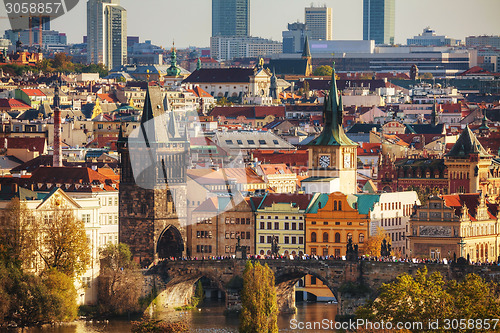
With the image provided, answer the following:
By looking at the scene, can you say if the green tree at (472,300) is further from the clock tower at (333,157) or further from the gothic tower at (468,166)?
the gothic tower at (468,166)

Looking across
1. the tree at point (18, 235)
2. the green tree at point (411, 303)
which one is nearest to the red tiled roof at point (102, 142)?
the tree at point (18, 235)

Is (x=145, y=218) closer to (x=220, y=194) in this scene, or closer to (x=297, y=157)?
(x=220, y=194)

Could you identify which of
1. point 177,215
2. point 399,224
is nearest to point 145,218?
point 177,215

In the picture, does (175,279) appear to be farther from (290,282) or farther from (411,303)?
(411,303)

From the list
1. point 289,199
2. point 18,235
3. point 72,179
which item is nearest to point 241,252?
point 289,199

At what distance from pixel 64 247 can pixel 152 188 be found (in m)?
10.2

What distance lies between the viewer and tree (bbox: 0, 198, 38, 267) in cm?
8962

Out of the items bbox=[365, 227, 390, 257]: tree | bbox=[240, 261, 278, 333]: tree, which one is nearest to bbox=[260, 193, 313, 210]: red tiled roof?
bbox=[365, 227, 390, 257]: tree

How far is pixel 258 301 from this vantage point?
84.3m

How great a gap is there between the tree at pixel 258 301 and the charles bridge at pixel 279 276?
4.04 meters

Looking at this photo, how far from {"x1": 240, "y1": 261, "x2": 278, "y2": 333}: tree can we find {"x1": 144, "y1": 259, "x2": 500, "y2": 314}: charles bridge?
404 cm

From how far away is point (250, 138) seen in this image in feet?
495

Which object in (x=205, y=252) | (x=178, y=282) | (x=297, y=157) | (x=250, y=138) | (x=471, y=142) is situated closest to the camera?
(x=178, y=282)

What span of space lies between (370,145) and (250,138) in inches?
373
